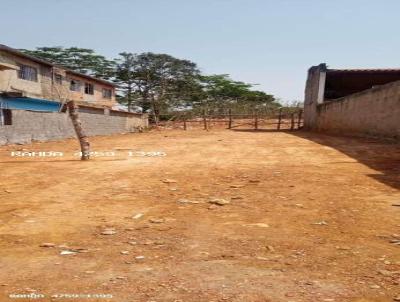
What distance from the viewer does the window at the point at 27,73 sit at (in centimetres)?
2114

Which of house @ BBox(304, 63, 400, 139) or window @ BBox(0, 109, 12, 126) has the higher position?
house @ BBox(304, 63, 400, 139)

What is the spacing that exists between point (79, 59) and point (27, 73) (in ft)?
52.6

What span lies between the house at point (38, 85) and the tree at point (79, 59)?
557cm

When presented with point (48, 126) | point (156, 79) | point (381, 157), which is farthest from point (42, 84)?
point (381, 157)

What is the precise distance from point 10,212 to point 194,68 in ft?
107

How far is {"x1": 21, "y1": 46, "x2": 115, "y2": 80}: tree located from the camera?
36.3m

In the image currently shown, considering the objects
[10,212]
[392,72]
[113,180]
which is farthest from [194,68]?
[10,212]

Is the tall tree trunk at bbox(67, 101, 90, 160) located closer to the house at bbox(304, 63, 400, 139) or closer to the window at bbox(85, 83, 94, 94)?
the house at bbox(304, 63, 400, 139)

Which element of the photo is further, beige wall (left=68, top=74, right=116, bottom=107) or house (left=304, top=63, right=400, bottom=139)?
beige wall (left=68, top=74, right=116, bottom=107)

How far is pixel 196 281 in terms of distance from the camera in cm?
306

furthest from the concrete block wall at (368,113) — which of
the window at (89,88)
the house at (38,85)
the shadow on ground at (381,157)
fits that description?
the window at (89,88)

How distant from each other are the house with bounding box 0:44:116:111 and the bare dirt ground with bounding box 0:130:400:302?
34.7ft

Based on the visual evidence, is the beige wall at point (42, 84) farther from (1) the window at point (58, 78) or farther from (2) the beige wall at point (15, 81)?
(1) the window at point (58, 78)

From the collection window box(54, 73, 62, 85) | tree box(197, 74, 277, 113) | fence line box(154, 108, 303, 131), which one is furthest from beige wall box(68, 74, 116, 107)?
tree box(197, 74, 277, 113)
